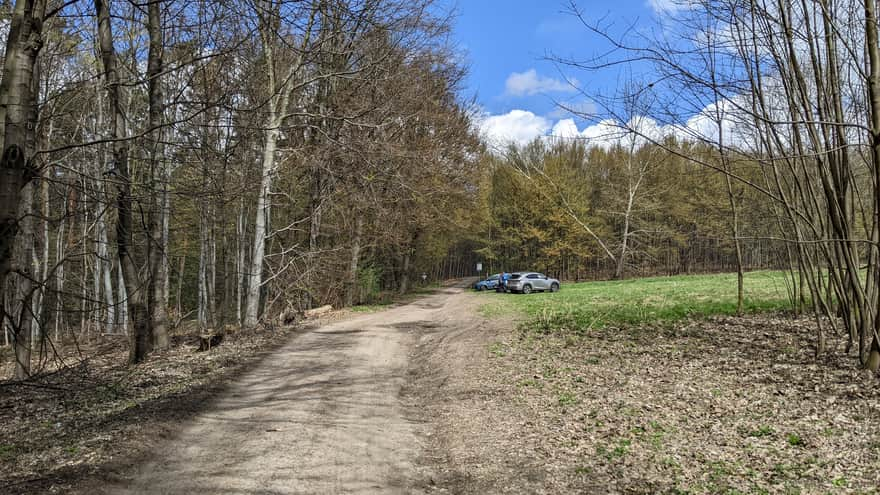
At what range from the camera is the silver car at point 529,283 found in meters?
30.3

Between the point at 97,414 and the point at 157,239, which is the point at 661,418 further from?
the point at 157,239

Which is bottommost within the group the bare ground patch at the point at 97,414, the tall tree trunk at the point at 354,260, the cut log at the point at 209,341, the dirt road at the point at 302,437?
the dirt road at the point at 302,437

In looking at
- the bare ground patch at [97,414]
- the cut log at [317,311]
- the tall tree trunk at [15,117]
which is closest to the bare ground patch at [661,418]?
the bare ground patch at [97,414]

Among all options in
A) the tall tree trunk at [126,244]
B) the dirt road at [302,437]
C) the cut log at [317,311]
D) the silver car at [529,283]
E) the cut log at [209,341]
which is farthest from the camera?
the silver car at [529,283]

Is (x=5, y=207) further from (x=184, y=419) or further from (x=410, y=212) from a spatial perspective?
(x=410, y=212)

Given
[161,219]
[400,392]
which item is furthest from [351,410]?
[161,219]

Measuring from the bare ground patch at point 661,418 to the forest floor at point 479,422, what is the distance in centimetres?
3

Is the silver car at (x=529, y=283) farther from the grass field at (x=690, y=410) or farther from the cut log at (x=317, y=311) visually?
the grass field at (x=690, y=410)

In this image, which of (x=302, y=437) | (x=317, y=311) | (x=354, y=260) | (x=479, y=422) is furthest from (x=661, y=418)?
(x=354, y=260)

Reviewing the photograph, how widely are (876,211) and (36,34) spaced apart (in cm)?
932

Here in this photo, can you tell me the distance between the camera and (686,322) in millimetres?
11820

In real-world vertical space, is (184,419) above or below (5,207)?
below

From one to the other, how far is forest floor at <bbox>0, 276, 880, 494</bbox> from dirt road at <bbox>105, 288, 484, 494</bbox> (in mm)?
Answer: 27

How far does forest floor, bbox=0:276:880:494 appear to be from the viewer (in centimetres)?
472
